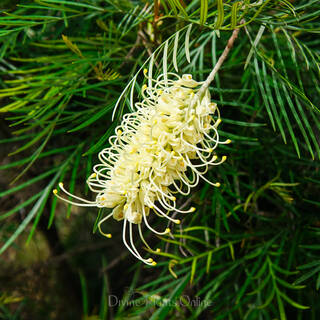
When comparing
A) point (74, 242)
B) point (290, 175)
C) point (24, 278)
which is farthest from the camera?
point (74, 242)

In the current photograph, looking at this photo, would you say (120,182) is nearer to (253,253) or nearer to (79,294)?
(253,253)

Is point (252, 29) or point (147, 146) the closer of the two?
point (147, 146)

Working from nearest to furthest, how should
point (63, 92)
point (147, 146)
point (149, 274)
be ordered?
point (147, 146) < point (63, 92) < point (149, 274)

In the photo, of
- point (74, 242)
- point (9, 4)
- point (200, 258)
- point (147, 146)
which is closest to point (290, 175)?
point (200, 258)

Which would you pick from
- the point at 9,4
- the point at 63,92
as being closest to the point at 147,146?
the point at 63,92

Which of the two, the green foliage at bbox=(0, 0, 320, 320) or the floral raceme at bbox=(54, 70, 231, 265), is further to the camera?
the green foliage at bbox=(0, 0, 320, 320)

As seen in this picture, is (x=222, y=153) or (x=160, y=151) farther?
(x=222, y=153)

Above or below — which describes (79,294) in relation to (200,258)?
below

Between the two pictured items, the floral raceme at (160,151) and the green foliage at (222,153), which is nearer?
the floral raceme at (160,151)

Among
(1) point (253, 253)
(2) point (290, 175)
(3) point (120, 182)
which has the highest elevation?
(3) point (120, 182)
